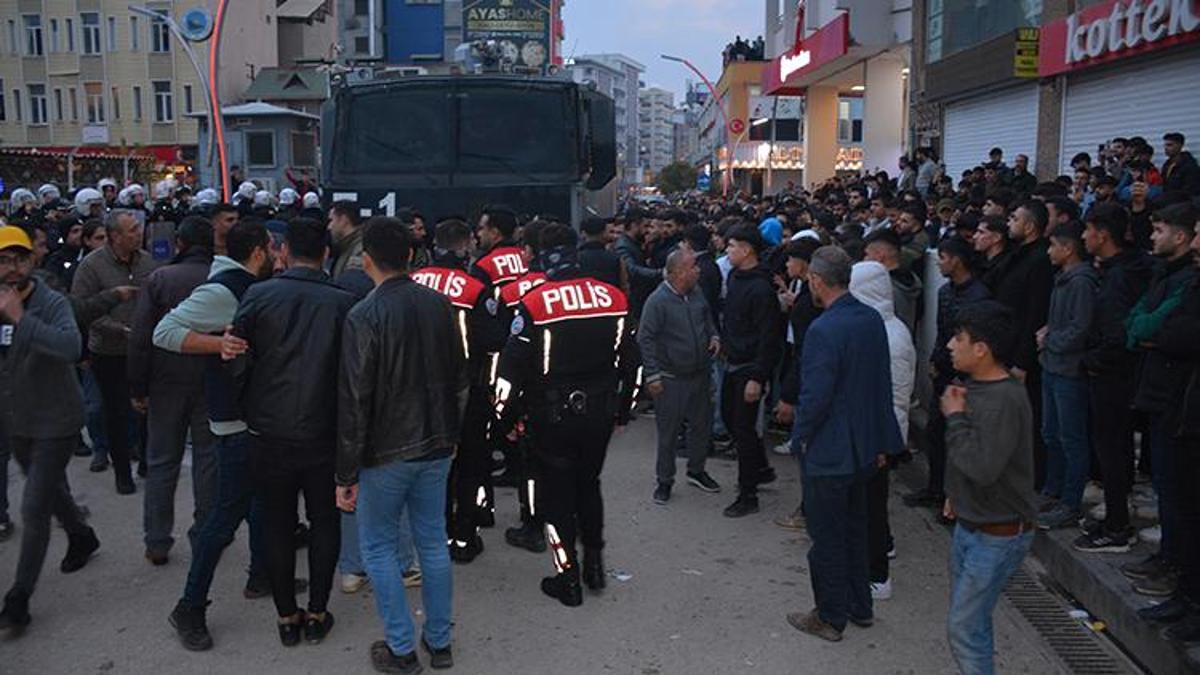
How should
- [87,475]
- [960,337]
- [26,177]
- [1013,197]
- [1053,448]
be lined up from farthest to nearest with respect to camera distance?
[26,177]
[1013,197]
[87,475]
[1053,448]
[960,337]

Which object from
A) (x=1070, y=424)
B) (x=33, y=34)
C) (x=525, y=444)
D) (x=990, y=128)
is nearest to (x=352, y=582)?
(x=525, y=444)

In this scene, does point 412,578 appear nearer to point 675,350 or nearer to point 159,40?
point 675,350

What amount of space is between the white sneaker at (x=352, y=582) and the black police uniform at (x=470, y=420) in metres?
0.63

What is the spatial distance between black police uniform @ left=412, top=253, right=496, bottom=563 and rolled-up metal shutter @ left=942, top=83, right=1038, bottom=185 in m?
12.5

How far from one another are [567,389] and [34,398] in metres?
2.70

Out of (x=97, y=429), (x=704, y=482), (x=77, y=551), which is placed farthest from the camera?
(x=97, y=429)

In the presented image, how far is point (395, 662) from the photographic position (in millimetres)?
4766

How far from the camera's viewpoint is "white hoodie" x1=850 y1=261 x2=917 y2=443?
5.90 m

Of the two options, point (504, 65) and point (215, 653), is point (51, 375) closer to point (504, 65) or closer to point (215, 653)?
point (215, 653)

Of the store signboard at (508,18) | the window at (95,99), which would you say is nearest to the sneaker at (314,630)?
the store signboard at (508,18)

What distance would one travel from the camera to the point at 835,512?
16.6 feet

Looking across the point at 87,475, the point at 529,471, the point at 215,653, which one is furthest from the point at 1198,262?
the point at 87,475

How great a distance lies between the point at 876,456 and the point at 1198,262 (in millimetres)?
1812

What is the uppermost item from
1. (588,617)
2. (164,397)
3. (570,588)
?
(164,397)
